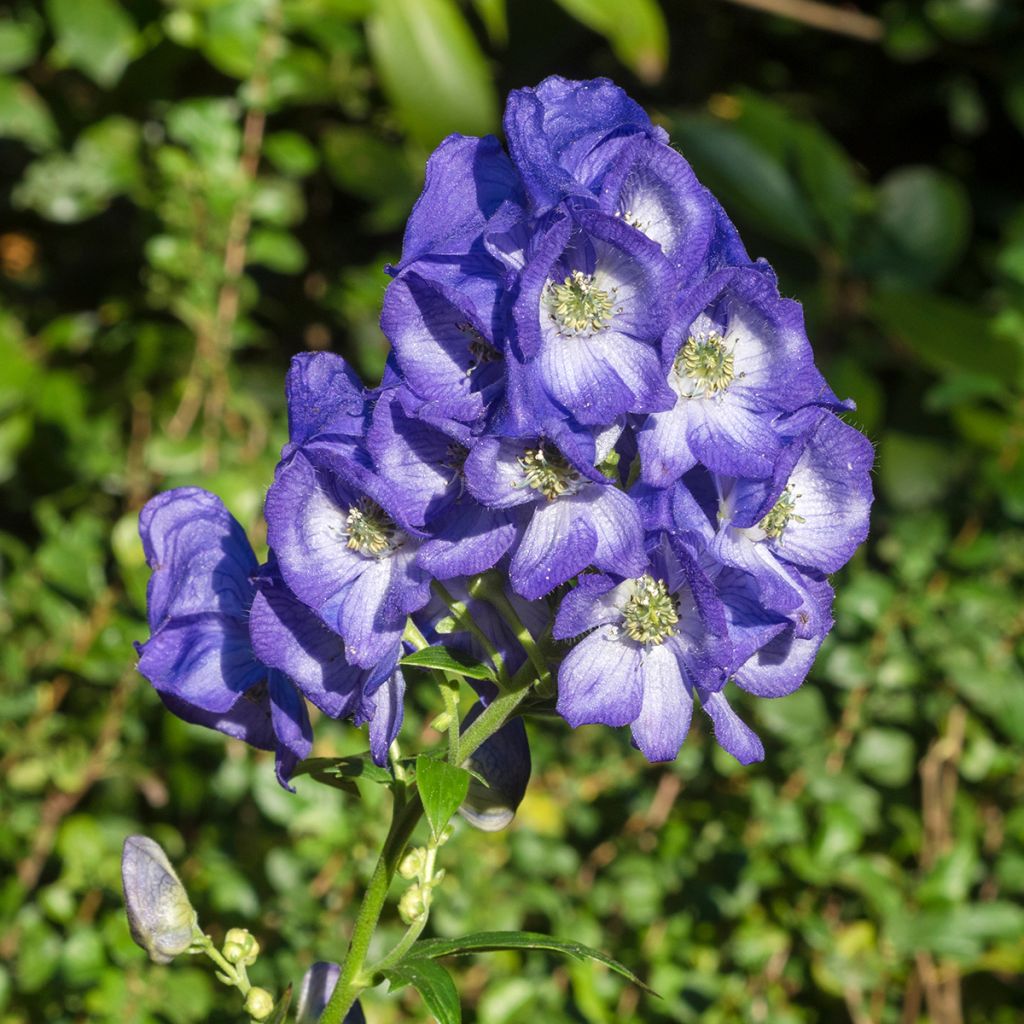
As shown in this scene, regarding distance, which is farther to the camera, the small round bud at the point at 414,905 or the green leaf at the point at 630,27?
the green leaf at the point at 630,27

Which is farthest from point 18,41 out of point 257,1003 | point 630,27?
point 257,1003

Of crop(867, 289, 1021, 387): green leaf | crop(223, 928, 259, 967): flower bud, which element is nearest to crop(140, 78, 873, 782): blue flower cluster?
crop(223, 928, 259, 967): flower bud

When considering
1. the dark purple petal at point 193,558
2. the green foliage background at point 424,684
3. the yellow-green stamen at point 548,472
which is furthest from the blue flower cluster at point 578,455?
the green foliage background at point 424,684

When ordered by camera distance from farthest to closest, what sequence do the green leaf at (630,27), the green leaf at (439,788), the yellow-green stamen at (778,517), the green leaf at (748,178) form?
the green leaf at (748,178) < the green leaf at (630,27) < the yellow-green stamen at (778,517) < the green leaf at (439,788)

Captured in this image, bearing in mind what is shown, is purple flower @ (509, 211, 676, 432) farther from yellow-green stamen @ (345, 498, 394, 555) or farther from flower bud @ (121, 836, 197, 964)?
flower bud @ (121, 836, 197, 964)

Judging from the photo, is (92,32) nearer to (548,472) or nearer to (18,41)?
(18,41)

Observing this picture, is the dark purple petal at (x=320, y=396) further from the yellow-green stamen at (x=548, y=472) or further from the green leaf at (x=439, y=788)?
the green leaf at (x=439, y=788)

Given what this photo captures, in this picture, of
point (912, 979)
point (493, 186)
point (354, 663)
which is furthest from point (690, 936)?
point (493, 186)
